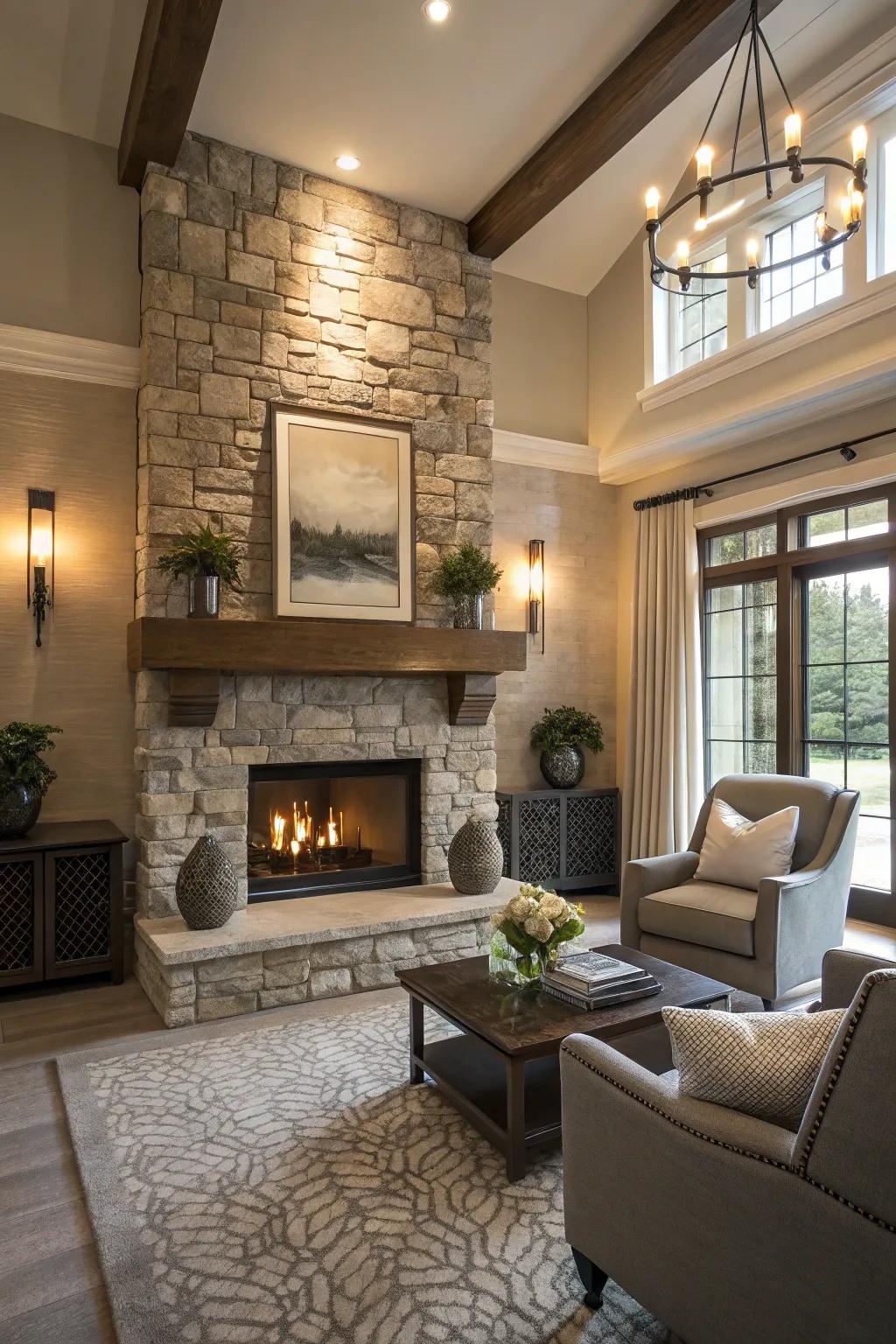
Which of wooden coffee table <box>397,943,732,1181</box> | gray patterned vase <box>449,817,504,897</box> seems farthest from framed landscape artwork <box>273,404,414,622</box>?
wooden coffee table <box>397,943,732,1181</box>

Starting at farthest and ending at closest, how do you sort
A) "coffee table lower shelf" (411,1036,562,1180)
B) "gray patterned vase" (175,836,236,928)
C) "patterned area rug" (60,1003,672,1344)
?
"gray patterned vase" (175,836,236,928)
"coffee table lower shelf" (411,1036,562,1180)
"patterned area rug" (60,1003,672,1344)

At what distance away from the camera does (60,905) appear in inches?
151

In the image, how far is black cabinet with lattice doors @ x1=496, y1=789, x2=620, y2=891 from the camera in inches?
217

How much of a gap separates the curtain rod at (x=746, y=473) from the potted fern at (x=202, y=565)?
3058 millimetres

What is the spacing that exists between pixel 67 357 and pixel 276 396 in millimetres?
1048

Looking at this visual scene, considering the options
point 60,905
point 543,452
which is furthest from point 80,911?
point 543,452

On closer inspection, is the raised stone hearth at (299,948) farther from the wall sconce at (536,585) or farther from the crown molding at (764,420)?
the crown molding at (764,420)

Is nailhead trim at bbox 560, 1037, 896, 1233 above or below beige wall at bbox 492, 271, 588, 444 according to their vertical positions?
below

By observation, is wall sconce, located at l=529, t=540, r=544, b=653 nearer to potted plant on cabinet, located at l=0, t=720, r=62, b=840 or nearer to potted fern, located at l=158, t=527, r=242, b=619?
potted fern, located at l=158, t=527, r=242, b=619

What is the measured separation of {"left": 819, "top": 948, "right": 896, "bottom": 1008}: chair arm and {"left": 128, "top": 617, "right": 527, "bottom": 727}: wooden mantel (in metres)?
2.67

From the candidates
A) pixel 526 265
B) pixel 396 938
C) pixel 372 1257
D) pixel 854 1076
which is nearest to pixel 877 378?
pixel 526 265

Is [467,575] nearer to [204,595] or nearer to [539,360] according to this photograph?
[204,595]

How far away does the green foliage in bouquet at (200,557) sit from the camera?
3949mm

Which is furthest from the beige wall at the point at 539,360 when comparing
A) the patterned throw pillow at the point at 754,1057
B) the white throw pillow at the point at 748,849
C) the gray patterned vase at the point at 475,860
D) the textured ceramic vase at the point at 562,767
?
the patterned throw pillow at the point at 754,1057
